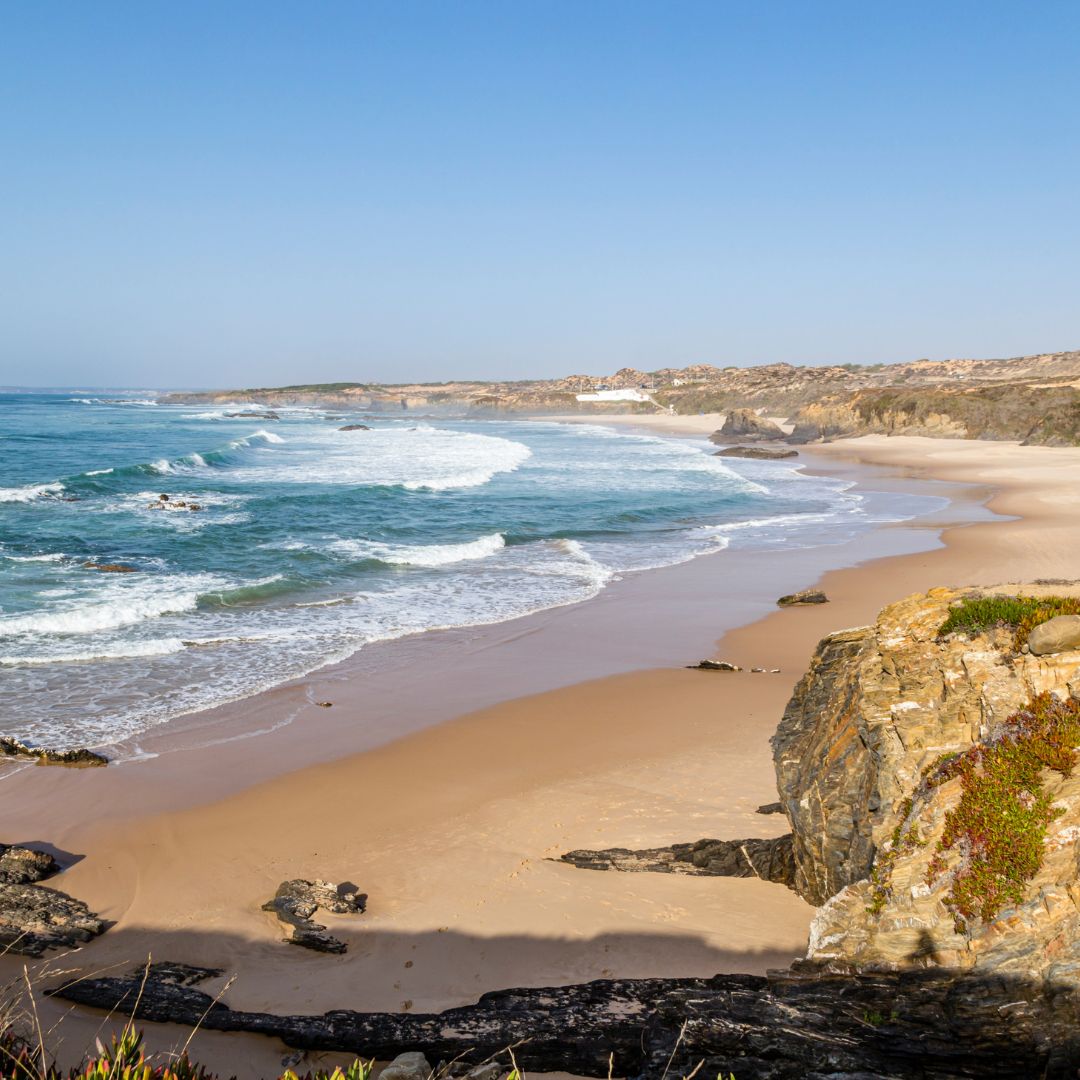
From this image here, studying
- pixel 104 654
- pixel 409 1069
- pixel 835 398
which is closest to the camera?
pixel 409 1069

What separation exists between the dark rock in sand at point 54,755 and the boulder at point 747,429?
201 feet

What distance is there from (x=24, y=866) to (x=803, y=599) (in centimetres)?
1387

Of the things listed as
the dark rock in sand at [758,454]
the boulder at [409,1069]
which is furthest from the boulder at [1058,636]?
the dark rock in sand at [758,454]

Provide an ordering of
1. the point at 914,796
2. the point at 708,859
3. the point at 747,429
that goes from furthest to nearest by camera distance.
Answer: the point at 747,429
the point at 708,859
the point at 914,796

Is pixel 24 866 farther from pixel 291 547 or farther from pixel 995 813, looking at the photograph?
pixel 291 547

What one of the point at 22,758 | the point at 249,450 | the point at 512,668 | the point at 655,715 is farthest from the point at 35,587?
the point at 249,450

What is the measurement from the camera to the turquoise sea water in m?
12.9

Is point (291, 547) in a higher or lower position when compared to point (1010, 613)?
lower

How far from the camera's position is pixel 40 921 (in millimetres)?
6359

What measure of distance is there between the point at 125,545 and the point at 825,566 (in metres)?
18.2

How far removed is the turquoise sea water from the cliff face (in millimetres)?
8465

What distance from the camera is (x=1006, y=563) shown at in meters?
19.5

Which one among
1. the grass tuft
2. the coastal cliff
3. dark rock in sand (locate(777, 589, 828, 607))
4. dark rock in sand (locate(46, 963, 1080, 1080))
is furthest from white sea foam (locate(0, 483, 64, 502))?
the coastal cliff

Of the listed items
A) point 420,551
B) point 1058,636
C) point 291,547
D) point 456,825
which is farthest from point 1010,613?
point 291,547
